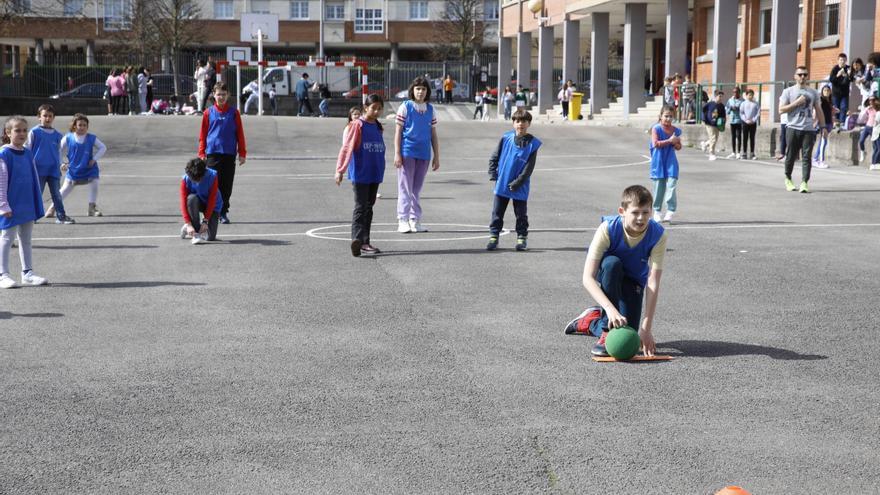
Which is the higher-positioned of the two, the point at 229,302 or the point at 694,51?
the point at 694,51

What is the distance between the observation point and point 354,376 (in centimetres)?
716

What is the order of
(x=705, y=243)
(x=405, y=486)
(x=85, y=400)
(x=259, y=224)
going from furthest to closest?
1. (x=259, y=224)
2. (x=705, y=243)
3. (x=85, y=400)
4. (x=405, y=486)

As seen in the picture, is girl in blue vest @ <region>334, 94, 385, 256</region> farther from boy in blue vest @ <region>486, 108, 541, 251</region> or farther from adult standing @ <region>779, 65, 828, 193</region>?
adult standing @ <region>779, 65, 828, 193</region>

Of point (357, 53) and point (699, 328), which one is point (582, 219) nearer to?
point (699, 328)

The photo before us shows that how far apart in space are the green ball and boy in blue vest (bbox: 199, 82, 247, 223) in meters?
8.85

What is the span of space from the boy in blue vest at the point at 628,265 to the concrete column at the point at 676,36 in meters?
36.3

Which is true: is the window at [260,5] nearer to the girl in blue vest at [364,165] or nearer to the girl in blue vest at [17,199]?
the girl in blue vest at [364,165]

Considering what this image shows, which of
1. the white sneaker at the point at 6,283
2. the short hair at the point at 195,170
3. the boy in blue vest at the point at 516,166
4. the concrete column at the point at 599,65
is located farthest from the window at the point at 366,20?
the white sneaker at the point at 6,283

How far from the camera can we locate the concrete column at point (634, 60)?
45.8 metres

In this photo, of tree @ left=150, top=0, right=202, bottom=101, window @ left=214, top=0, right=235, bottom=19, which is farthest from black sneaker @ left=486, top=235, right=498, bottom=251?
window @ left=214, top=0, right=235, bottom=19

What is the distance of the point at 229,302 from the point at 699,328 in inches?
150

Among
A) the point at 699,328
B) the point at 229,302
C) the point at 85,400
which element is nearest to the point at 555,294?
the point at 699,328

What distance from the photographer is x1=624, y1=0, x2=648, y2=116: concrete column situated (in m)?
45.8

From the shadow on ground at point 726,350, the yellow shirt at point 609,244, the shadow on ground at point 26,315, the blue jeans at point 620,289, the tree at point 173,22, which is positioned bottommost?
the shadow on ground at point 26,315
